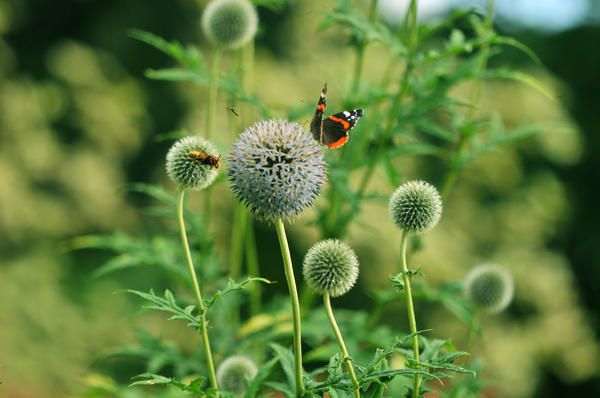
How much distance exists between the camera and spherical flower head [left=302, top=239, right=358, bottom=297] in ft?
5.32

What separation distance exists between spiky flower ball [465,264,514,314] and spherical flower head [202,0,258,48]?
1879 mm

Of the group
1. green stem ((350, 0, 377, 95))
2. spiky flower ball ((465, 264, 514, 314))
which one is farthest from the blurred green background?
spiky flower ball ((465, 264, 514, 314))

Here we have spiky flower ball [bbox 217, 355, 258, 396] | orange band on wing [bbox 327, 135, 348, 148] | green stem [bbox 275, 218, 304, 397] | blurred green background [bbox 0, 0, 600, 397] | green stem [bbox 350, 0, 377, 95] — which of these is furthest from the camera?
blurred green background [bbox 0, 0, 600, 397]

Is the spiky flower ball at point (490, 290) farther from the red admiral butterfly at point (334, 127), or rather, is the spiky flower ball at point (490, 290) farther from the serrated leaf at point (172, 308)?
the serrated leaf at point (172, 308)

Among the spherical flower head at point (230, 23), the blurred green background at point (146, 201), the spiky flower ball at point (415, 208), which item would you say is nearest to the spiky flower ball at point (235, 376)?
the spiky flower ball at point (415, 208)

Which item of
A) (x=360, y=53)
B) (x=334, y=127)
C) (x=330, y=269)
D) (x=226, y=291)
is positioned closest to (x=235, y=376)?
(x=330, y=269)

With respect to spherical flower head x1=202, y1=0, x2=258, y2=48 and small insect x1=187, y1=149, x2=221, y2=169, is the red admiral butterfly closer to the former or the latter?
small insect x1=187, y1=149, x2=221, y2=169

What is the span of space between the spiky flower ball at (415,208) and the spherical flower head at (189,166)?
0.69 metres

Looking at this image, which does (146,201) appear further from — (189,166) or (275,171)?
(275,171)

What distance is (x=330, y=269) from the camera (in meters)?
1.64

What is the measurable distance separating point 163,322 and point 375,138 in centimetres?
385

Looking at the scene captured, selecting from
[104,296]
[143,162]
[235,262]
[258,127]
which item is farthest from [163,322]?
[258,127]

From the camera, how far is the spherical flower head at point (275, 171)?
148cm

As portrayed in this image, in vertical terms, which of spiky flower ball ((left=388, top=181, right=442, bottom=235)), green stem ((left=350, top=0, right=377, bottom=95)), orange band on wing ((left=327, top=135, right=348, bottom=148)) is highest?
green stem ((left=350, top=0, right=377, bottom=95))
